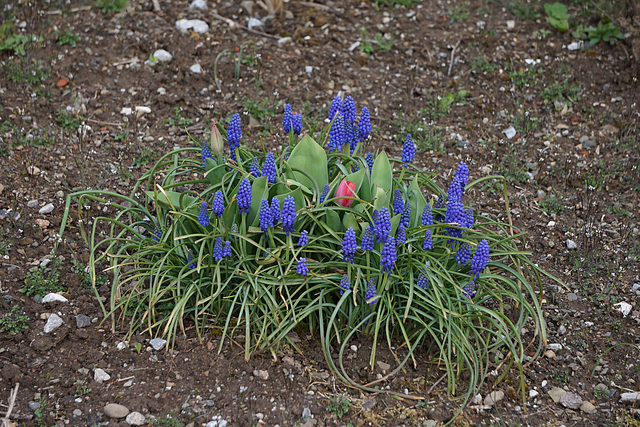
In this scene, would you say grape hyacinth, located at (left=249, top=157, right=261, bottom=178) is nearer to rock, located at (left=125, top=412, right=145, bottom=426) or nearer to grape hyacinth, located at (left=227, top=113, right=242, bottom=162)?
grape hyacinth, located at (left=227, top=113, right=242, bottom=162)

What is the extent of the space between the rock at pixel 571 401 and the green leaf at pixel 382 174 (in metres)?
1.47

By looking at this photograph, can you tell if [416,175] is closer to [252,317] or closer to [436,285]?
[436,285]

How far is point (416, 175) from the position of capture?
3744mm

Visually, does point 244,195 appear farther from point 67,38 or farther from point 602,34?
point 602,34

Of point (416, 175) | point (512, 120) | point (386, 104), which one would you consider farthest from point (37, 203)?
point (512, 120)

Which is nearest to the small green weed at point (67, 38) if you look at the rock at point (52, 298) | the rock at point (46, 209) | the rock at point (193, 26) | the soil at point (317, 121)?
the soil at point (317, 121)

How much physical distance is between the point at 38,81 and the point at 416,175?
151 inches

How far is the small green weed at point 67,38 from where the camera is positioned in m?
6.17

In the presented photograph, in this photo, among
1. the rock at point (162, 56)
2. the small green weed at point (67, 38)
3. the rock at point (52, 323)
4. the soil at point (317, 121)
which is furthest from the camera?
the small green weed at point (67, 38)

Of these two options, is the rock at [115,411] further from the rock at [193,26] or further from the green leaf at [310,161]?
the rock at [193,26]

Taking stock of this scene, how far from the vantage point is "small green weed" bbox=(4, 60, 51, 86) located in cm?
564

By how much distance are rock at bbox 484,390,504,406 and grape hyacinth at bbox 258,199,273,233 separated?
1.47 m

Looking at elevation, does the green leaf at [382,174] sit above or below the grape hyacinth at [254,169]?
above

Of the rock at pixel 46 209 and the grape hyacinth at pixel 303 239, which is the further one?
the rock at pixel 46 209
